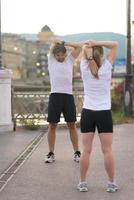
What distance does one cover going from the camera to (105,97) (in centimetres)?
632

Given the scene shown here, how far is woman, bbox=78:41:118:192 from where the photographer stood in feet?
20.6

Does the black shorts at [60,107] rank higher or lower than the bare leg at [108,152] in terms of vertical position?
higher

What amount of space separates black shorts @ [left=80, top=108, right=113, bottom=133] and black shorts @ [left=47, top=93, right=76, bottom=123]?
1891mm

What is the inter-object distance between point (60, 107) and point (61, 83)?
0.38m

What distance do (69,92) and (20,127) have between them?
5135 mm

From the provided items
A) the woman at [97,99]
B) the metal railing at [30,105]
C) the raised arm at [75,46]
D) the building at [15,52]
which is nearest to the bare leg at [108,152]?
the woman at [97,99]

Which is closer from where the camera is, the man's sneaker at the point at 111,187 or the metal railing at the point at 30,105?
the man's sneaker at the point at 111,187

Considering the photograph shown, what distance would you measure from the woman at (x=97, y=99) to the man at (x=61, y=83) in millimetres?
1671

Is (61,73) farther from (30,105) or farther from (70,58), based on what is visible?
(30,105)

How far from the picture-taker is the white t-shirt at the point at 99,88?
20.6ft

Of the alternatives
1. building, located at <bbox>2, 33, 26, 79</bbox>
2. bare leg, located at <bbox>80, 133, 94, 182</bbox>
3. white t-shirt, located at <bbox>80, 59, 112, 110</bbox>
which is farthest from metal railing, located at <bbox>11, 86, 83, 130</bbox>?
building, located at <bbox>2, 33, 26, 79</bbox>

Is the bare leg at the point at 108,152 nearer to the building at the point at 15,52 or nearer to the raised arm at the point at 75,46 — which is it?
the raised arm at the point at 75,46

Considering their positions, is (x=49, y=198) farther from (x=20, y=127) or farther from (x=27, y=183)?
(x=20, y=127)

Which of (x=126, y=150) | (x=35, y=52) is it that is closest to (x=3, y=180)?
(x=126, y=150)
